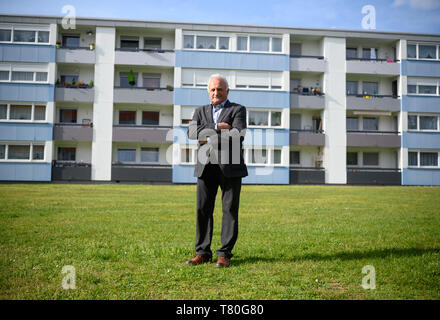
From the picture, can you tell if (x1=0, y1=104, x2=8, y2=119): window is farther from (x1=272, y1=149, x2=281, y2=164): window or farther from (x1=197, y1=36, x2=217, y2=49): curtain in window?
(x1=272, y1=149, x2=281, y2=164): window

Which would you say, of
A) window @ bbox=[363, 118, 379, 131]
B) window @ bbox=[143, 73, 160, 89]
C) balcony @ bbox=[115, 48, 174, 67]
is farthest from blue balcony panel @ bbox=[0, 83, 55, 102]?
window @ bbox=[363, 118, 379, 131]

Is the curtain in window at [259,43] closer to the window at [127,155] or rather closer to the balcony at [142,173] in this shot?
the balcony at [142,173]

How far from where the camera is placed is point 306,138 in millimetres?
34219

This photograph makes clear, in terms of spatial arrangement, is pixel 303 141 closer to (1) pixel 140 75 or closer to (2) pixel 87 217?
(1) pixel 140 75

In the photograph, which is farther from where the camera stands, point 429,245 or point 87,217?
point 87,217

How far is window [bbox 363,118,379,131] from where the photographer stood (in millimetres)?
36875

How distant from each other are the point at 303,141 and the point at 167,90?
13.6 metres

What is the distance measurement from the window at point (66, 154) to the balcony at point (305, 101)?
20890 mm

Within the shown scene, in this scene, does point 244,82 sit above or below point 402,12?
above

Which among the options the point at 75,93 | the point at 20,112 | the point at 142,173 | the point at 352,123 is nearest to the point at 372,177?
the point at 352,123

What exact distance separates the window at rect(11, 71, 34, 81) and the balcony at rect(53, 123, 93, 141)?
187 inches
